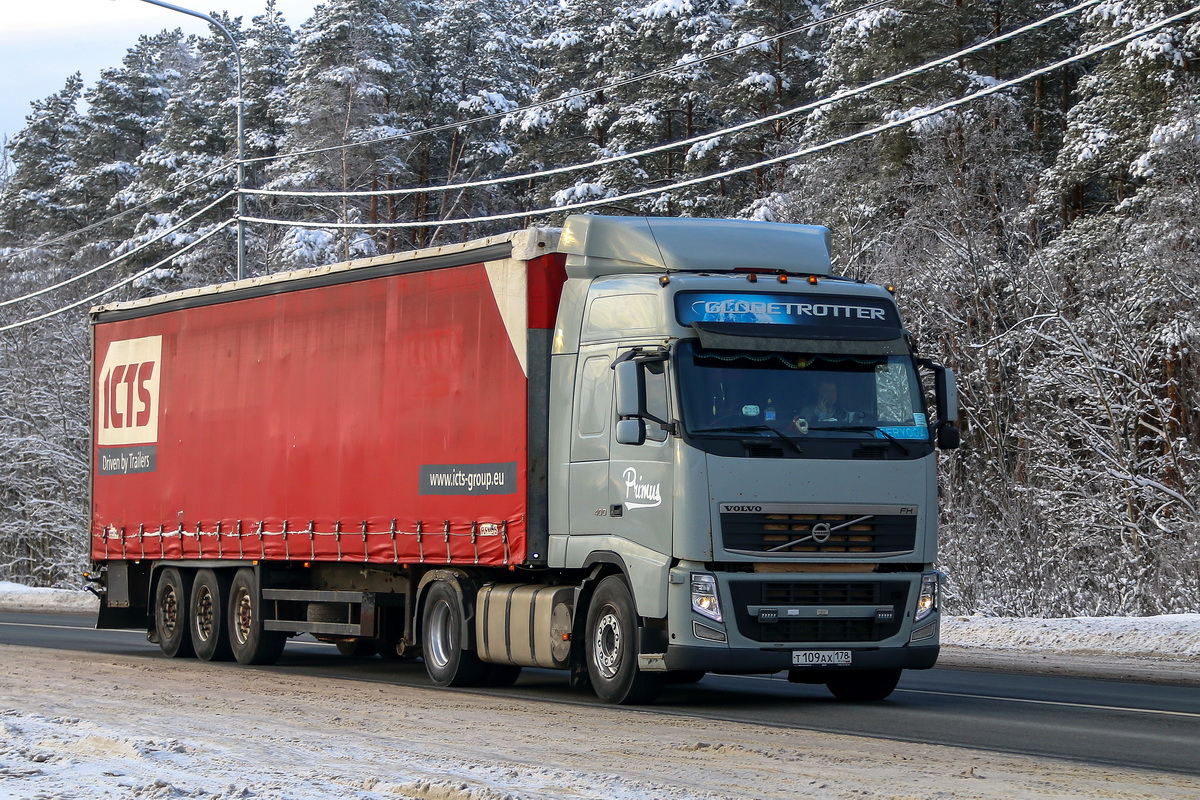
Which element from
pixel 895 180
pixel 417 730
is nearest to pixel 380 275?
pixel 417 730

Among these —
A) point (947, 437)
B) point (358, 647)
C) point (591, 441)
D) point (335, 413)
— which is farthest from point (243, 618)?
point (947, 437)

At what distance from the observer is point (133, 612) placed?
2067cm

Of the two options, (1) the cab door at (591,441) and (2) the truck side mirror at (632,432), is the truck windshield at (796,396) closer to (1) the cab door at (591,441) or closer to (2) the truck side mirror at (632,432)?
(2) the truck side mirror at (632,432)

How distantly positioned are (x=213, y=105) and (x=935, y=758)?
57.9 m

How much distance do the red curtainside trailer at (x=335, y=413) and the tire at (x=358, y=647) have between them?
1.84 m

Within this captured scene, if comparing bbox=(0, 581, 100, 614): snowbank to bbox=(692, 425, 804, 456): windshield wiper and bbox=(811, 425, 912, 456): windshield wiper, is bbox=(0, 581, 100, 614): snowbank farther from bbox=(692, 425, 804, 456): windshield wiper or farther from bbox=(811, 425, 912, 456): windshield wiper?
bbox=(811, 425, 912, 456): windshield wiper

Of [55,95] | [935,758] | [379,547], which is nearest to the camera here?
[935,758]

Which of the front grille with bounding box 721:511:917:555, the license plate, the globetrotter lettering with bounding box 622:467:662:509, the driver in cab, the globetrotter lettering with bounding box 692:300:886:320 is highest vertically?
the globetrotter lettering with bounding box 692:300:886:320

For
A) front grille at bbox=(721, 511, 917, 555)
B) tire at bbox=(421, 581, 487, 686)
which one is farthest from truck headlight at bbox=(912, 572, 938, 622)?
tire at bbox=(421, 581, 487, 686)

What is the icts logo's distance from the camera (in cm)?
2006

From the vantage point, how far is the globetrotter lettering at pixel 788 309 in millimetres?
12859

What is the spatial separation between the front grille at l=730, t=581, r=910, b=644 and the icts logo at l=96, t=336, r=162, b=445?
32.1ft

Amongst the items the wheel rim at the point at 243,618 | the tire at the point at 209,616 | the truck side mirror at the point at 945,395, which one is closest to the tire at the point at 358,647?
the wheel rim at the point at 243,618

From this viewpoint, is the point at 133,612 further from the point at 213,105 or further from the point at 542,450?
the point at 213,105
